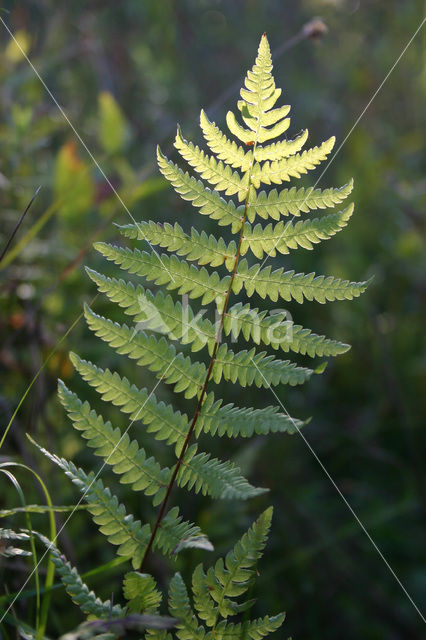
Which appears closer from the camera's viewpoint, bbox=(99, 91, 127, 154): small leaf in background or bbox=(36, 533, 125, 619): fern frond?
bbox=(36, 533, 125, 619): fern frond

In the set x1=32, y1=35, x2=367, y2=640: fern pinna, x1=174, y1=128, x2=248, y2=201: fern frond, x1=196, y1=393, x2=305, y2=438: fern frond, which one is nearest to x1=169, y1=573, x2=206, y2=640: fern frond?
x1=32, y1=35, x2=367, y2=640: fern pinna

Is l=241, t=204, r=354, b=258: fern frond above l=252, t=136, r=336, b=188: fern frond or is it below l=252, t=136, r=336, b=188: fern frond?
below

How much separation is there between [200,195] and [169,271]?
0.13 metres

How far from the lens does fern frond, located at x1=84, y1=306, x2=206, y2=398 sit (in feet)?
2.73

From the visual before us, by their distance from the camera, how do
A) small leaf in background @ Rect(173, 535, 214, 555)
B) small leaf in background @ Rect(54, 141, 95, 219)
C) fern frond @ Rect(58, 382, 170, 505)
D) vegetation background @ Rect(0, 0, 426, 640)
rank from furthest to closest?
small leaf in background @ Rect(54, 141, 95, 219) → vegetation background @ Rect(0, 0, 426, 640) → fern frond @ Rect(58, 382, 170, 505) → small leaf in background @ Rect(173, 535, 214, 555)

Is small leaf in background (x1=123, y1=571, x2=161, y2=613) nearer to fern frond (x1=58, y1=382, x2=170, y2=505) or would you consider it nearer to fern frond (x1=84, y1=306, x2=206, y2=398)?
fern frond (x1=58, y1=382, x2=170, y2=505)

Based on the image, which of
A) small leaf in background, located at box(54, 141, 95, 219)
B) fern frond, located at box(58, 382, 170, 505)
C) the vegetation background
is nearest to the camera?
fern frond, located at box(58, 382, 170, 505)

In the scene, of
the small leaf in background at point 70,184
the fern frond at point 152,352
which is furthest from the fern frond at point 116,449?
the small leaf in background at point 70,184

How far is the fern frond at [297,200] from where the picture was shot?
33.7 inches

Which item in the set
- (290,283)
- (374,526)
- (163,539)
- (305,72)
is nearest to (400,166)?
(305,72)

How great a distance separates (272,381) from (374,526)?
1.39 m

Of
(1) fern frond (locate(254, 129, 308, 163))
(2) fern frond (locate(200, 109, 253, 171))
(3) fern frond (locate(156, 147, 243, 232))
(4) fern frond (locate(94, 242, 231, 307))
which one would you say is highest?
(1) fern frond (locate(254, 129, 308, 163))

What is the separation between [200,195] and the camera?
88 centimetres

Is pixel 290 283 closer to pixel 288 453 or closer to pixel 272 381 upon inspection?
pixel 272 381
